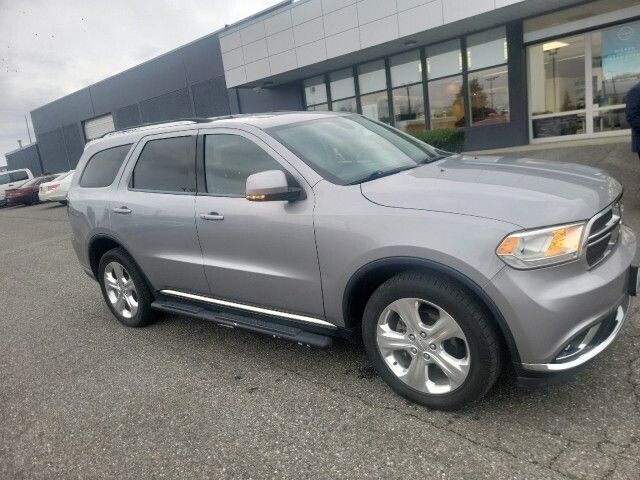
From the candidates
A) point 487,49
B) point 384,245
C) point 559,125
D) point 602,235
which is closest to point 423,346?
point 384,245

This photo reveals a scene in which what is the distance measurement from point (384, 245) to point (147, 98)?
2935 centimetres

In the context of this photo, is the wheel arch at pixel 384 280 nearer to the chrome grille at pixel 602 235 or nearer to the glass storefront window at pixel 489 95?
the chrome grille at pixel 602 235

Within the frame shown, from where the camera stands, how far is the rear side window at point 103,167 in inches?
185

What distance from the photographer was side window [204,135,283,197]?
3537 millimetres

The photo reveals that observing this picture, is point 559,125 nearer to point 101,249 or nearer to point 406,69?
point 406,69

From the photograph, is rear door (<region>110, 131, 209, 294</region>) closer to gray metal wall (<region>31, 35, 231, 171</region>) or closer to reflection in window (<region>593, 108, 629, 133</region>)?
reflection in window (<region>593, 108, 629, 133</region>)

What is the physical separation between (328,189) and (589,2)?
13212 millimetres

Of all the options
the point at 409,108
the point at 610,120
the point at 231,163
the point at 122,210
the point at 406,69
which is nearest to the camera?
the point at 231,163

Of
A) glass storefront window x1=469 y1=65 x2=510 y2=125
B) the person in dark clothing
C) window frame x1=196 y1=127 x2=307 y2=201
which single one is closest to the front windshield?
window frame x1=196 y1=127 x2=307 y2=201

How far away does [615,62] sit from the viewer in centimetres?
1291

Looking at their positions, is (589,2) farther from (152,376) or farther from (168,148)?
(152,376)

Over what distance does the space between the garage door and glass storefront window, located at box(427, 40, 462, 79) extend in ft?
78.2

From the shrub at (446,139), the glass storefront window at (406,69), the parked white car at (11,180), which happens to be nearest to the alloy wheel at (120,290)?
the shrub at (446,139)

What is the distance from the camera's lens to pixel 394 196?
291 cm
